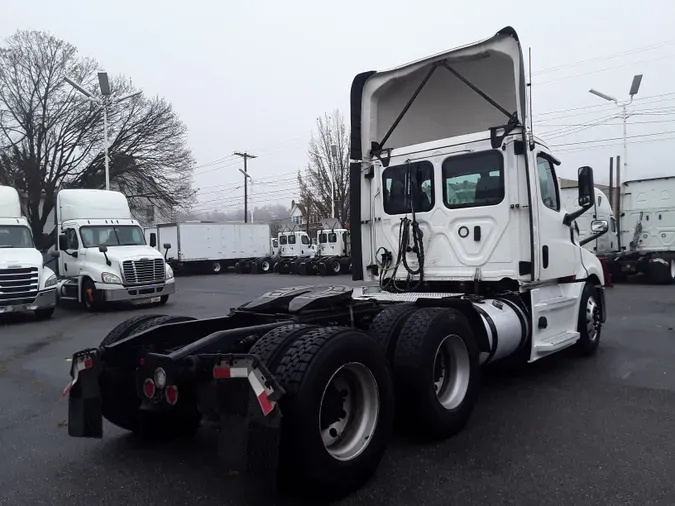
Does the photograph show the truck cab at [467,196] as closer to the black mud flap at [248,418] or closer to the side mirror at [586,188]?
the side mirror at [586,188]

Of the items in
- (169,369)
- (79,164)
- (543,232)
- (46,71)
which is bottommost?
(169,369)

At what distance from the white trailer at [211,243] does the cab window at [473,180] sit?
29412 mm

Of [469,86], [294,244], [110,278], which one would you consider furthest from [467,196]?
[294,244]

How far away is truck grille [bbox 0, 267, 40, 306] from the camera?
514 inches

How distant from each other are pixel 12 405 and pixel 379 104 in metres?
5.51

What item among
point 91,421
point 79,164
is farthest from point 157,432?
point 79,164

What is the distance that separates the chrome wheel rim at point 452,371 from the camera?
4691 mm

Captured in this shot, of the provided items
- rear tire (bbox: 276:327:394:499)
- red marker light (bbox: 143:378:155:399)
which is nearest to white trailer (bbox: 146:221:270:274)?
red marker light (bbox: 143:378:155:399)

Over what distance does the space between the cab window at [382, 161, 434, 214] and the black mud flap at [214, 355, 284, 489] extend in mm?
4087

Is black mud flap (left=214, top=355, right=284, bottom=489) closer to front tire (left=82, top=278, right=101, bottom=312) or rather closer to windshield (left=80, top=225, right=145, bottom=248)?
front tire (left=82, top=278, right=101, bottom=312)

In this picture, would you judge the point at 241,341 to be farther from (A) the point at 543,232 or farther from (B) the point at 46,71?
(B) the point at 46,71

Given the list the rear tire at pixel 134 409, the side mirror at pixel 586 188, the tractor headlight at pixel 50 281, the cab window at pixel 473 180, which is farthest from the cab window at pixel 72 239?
the side mirror at pixel 586 188

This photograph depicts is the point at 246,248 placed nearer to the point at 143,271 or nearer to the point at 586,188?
the point at 143,271

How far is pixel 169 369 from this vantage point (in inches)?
135
